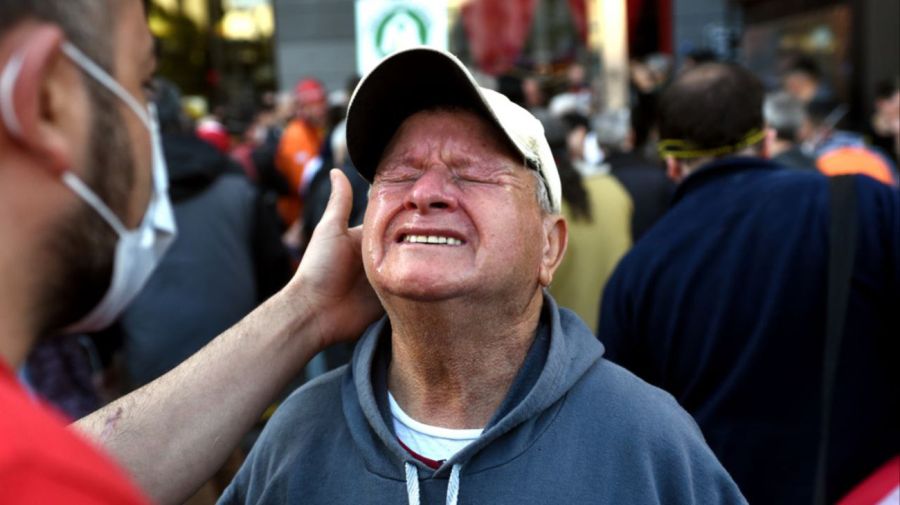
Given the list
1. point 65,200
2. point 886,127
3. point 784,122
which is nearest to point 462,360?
point 65,200

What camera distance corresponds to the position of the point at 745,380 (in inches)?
123

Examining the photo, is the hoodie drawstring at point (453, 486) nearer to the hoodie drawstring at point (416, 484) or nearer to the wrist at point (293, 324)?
the hoodie drawstring at point (416, 484)

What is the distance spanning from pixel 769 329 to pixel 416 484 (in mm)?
1518

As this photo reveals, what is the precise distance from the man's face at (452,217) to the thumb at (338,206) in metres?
0.17

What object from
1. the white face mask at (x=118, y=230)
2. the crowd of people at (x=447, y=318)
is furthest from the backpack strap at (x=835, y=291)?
the white face mask at (x=118, y=230)

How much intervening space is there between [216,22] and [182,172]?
15465mm

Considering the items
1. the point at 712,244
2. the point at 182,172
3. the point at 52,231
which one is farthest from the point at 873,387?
the point at 182,172

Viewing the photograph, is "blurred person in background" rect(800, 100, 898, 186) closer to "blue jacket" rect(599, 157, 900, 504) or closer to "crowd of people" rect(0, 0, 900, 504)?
"crowd of people" rect(0, 0, 900, 504)

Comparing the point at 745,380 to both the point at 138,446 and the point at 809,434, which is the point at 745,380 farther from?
the point at 138,446

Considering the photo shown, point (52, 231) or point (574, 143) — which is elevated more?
point (52, 231)

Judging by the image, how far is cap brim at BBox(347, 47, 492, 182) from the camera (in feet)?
6.72

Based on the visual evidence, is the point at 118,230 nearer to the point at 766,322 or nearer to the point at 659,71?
the point at 766,322

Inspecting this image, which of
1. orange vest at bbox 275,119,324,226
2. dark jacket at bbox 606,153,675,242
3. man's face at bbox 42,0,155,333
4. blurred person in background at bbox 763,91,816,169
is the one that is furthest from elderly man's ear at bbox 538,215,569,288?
orange vest at bbox 275,119,324,226

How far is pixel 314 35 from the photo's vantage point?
55.8ft
